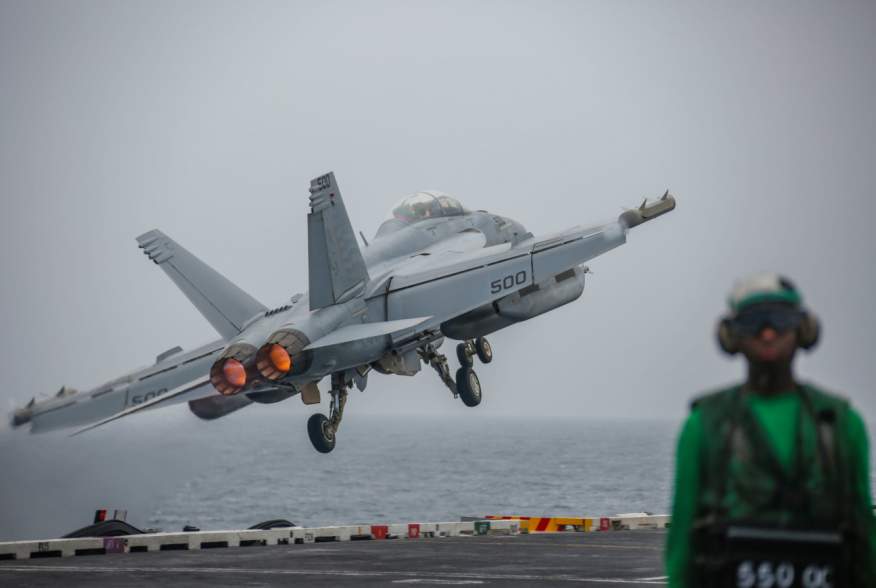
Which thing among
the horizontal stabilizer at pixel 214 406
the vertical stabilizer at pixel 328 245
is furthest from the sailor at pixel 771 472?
the horizontal stabilizer at pixel 214 406

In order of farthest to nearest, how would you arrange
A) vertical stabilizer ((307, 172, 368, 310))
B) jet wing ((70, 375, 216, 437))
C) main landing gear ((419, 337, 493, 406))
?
main landing gear ((419, 337, 493, 406)) < vertical stabilizer ((307, 172, 368, 310)) < jet wing ((70, 375, 216, 437))

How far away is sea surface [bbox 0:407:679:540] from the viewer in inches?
1855

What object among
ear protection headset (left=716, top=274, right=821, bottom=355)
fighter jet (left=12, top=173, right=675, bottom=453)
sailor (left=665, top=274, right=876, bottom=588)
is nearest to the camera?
sailor (left=665, top=274, right=876, bottom=588)

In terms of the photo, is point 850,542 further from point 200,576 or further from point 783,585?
point 200,576

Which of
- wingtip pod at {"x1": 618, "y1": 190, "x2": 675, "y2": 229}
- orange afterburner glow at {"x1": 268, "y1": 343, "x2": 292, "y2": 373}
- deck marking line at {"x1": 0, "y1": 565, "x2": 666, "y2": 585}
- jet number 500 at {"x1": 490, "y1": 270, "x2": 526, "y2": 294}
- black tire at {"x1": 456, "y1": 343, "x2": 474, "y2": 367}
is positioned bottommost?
deck marking line at {"x1": 0, "y1": 565, "x2": 666, "y2": 585}

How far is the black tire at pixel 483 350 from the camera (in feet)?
117

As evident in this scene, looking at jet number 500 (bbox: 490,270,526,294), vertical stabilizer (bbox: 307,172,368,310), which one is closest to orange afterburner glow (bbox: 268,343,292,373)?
vertical stabilizer (bbox: 307,172,368,310)

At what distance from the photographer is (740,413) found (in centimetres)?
482

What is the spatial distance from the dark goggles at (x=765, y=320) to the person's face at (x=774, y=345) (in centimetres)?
1

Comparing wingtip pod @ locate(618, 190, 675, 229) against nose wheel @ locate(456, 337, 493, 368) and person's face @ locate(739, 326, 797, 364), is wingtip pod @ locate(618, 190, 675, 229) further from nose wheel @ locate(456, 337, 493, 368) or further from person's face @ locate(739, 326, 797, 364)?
person's face @ locate(739, 326, 797, 364)

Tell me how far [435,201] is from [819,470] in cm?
3368

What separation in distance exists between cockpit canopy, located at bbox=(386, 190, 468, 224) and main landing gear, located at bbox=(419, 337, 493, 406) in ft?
14.9

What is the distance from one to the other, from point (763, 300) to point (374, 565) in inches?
772

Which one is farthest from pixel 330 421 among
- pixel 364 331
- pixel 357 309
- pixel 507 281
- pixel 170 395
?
pixel 507 281
